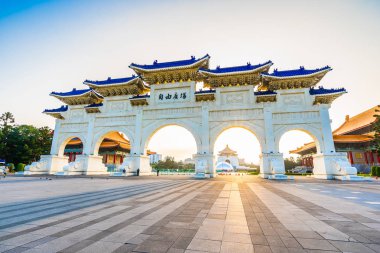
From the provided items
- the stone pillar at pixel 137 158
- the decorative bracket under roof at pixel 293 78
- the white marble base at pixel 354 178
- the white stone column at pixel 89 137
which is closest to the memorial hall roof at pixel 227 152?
the stone pillar at pixel 137 158

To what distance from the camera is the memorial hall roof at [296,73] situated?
1759 cm

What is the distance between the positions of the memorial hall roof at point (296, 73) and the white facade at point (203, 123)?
1432 mm

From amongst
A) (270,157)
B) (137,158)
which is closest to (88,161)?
(137,158)

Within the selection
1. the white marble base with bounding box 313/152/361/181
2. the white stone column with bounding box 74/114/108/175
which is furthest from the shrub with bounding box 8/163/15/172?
the white marble base with bounding box 313/152/361/181

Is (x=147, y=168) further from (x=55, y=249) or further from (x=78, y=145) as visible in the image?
(x=55, y=249)

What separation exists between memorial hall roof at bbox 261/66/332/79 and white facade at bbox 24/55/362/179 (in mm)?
1432

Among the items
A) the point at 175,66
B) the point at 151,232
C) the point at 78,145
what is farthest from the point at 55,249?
the point at 78,145

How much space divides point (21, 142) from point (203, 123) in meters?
30.7

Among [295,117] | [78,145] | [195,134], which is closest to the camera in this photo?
[295,117]

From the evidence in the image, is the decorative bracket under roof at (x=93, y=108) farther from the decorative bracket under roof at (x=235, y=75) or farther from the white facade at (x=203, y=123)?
the decorative bracket under roof at (x=235, y=75)

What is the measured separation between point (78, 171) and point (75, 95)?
918 centimetres

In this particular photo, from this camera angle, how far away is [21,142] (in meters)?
30.3

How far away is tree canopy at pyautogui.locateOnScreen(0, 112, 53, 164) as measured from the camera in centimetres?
2950

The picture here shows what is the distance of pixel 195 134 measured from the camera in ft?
63.0
